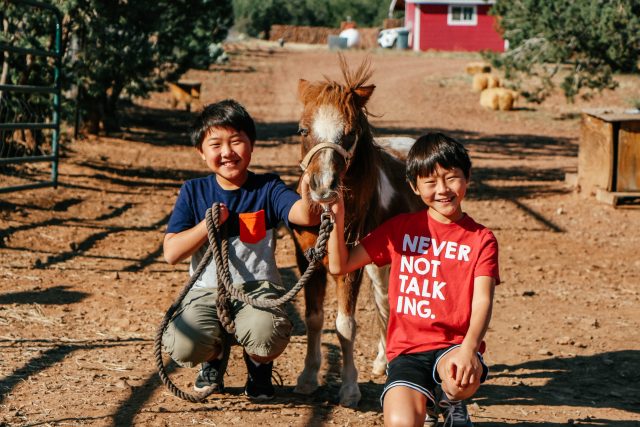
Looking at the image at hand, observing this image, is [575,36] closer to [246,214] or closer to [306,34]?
[246,214]

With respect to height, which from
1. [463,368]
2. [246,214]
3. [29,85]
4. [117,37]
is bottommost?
[463,368]

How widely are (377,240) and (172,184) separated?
305 inches

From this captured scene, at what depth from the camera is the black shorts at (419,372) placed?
322 centimetres

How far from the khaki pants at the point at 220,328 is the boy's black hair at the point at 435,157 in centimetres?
104

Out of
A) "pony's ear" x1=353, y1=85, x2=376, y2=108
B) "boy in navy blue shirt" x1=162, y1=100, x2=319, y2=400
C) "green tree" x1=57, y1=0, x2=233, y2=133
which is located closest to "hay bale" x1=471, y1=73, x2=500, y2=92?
"green tree" x1=57, y1=0, x2=233, y2=133

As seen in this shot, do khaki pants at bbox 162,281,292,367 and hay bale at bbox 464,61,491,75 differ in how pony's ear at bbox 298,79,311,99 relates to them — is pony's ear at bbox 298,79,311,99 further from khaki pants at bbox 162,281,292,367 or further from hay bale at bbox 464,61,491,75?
hay bale at bbox 464,61,491,75

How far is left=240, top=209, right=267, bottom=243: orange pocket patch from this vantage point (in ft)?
13.0

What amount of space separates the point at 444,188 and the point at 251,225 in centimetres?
104

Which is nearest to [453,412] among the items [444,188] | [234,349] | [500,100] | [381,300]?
[444,188]

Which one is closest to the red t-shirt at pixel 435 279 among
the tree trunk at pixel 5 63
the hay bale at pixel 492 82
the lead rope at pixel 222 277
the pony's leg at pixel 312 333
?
the lead rope at pixel 222 277

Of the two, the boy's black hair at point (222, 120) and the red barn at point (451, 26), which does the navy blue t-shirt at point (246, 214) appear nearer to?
the boy's black hair at point (222, 120)

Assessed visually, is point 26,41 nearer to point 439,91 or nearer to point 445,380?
point 445,380

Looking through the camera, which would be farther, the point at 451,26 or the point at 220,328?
the point at 451,26

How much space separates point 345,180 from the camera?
13.5 ft
